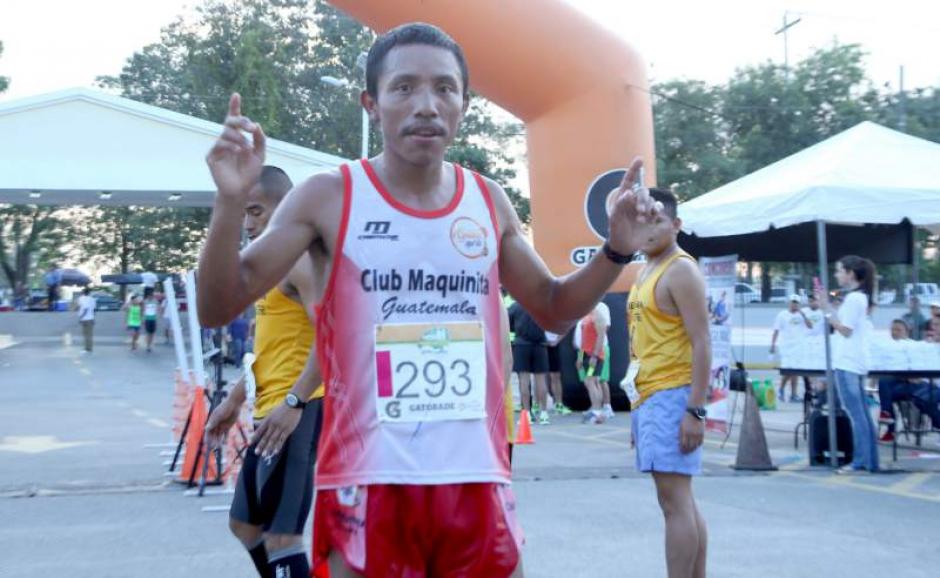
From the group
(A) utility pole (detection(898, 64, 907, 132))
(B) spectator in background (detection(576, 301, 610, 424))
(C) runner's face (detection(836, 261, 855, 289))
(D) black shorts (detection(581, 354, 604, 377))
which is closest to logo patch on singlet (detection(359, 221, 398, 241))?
(C) runner's face (detection(836, 261, 855, 289))

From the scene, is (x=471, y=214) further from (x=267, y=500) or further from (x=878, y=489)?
(x=878, y=489)

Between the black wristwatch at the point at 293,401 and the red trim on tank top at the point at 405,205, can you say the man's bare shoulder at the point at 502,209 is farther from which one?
the black wristwatch at the point at 293,401

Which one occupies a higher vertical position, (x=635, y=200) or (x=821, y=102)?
(x=821, y=102)

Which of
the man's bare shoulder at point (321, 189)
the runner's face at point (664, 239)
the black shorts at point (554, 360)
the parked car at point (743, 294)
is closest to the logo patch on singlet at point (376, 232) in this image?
the man's bare shoulder at point (321, 189)

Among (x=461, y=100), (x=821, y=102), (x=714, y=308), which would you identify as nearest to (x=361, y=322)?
(x=461, y=100)

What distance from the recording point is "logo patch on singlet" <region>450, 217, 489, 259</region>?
8.43 feet

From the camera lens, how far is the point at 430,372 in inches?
99.4

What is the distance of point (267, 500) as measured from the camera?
172 inches

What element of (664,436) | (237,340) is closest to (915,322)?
(664,436)

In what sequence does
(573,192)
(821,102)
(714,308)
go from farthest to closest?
1. (821,102)
2. (573,192)
3. (714,308)

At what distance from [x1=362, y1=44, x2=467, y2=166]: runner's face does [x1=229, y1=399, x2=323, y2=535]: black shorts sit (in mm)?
2045

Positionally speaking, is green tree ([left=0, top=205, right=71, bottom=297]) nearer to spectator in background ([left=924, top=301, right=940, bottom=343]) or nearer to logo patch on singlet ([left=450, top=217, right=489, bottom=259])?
spectator in background ([left=924, top=301, right=940, bottom=343])

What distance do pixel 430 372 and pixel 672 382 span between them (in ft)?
8.84

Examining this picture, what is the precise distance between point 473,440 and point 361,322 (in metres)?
0.37
